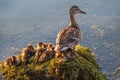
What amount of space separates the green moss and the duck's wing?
568mm

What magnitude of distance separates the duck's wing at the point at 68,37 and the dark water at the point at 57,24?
974 centimetres

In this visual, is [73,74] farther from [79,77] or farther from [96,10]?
[96,10]

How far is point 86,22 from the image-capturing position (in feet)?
107

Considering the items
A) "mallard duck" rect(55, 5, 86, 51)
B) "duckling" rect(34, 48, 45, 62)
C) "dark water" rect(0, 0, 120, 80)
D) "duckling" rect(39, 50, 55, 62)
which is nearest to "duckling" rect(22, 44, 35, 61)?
"duckling" rect(34, 48, 45, 62)

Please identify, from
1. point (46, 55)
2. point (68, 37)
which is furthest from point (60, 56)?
point (68, 37)

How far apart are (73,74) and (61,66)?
33 centimetres

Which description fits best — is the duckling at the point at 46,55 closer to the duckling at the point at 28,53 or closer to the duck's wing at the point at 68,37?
the duck's wing at the point at 68,37

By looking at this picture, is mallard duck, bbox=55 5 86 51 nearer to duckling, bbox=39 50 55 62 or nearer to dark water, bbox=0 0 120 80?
duckling, bbox=39 50 55 62

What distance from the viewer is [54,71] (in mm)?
10500

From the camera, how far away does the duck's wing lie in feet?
37.3

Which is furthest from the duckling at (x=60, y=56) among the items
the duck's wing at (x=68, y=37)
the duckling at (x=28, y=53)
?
the duckling at (x=28, y=53)

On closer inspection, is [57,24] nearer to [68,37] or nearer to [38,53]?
[68,37]

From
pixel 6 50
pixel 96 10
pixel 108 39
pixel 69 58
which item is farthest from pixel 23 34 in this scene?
pixel 69 58

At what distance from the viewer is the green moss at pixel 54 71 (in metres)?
10.4
